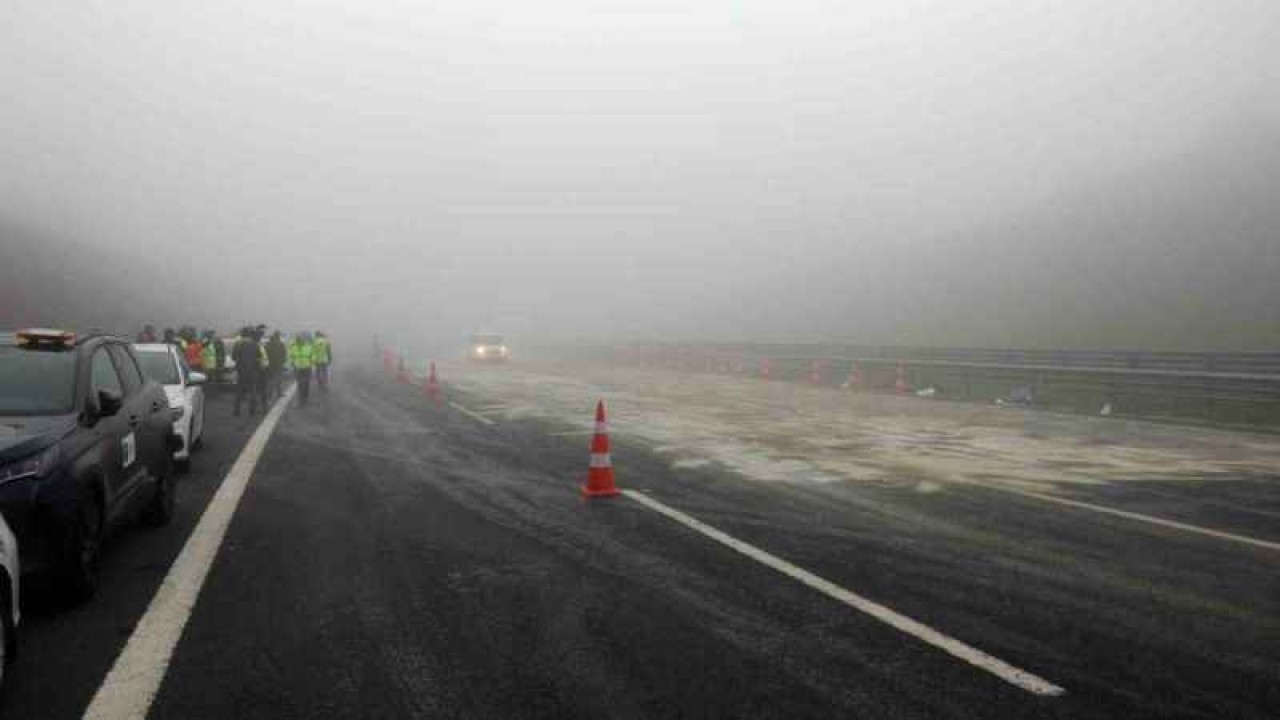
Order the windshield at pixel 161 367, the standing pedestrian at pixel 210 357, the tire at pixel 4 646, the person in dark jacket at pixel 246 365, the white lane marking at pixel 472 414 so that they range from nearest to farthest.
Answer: the tire at pixel 4 646, the windshield at pixel 161 367, the white lane marking at pixel 472 414, the person in dark jacket at pixel 246 365, the standing pedestrian at pixel 210 357

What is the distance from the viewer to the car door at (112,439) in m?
5.77

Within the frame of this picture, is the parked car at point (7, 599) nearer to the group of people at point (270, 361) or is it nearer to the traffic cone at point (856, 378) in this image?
the group of people at point (270, 361)

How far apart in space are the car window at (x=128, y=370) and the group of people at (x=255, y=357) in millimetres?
10013

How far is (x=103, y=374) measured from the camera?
658 centimetres

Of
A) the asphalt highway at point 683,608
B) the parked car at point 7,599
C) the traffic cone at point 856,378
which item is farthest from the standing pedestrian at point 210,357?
the parked car at point 7,599

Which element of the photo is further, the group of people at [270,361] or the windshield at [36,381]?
the group of people at [270,361]

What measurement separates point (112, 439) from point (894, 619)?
198 inches

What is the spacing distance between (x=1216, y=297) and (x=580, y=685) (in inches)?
1924

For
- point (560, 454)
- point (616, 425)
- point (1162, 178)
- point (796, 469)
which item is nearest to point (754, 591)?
point (796, 469)

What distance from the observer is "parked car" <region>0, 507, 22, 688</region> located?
3.87m

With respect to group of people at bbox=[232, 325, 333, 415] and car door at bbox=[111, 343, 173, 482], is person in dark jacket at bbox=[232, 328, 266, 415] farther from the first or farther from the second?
car door at bbox=[111, 343, 173, 482]

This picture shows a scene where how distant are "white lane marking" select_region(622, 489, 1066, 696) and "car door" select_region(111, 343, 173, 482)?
164 inches

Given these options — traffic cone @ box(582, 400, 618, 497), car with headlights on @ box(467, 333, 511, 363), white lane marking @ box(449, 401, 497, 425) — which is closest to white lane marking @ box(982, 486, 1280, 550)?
traffic cone @ box(582, 400, 618, 497)

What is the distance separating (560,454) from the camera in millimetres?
12000
